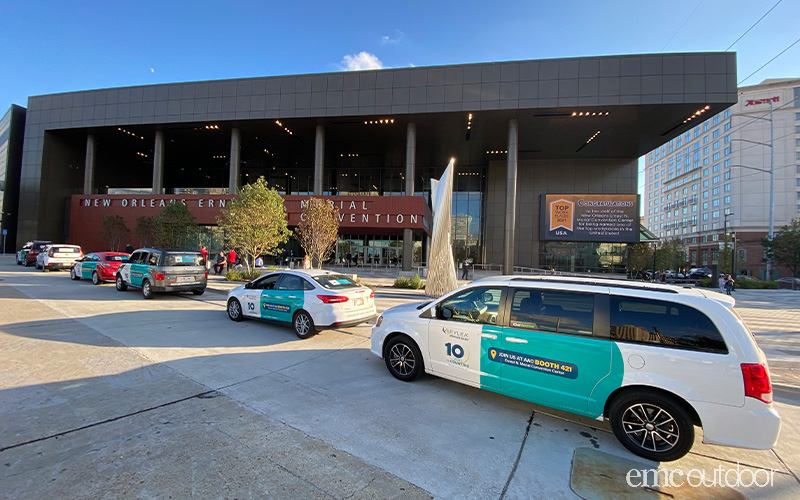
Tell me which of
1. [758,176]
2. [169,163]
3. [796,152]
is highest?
[796,152]

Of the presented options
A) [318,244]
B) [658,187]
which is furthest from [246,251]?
[658,187]

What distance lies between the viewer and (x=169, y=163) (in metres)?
46.2

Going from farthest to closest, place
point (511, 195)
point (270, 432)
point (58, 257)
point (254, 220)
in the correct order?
point (511, 195)
point (58, 257)
point (254, 220)
point (270, 432)

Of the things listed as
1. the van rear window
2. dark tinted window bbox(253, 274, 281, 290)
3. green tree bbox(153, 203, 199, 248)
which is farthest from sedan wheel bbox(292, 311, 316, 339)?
green tree bbox(153, 203, 199, 248)

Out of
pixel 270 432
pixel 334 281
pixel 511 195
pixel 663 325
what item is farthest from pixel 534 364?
pixel 511 195

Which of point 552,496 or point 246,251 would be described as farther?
point 246,251

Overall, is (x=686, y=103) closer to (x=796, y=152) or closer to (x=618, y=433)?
(x=618, y=433)

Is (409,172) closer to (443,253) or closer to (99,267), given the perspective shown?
(443,253)

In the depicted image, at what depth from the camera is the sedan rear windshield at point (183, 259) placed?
11711mm

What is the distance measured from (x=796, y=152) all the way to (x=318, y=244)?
96.6 m

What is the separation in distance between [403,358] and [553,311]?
2.35m

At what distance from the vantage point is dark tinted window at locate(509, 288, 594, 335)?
3.71 meters

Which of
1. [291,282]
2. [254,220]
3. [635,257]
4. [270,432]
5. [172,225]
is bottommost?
[270,432]

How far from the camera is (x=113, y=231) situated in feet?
102
